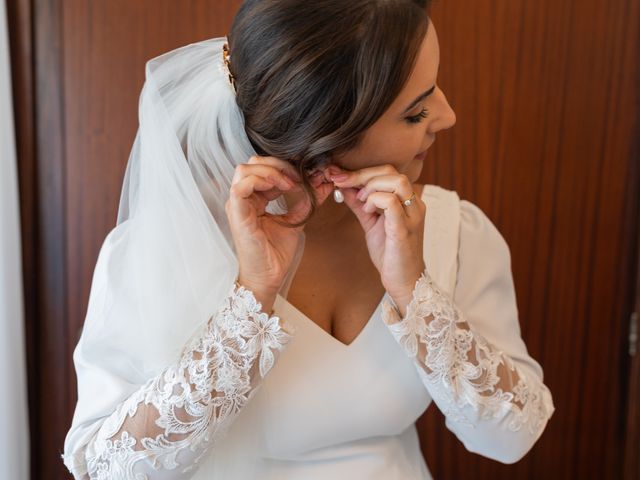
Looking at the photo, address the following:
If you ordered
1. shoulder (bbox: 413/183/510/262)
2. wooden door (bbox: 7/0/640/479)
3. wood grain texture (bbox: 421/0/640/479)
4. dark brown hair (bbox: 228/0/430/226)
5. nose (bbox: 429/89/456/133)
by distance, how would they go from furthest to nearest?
wood grain texture (bbox: 421/0/640/479)
wooden door (bbox: 7/0/640/479)
shoulder (bbox: 413/183/510/262)
nose (bbox: 429/89/456/133)
dark brown hair (bbox: 228/0/430/226)

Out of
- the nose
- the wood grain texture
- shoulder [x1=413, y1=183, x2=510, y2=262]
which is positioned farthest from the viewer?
the wood grain texture

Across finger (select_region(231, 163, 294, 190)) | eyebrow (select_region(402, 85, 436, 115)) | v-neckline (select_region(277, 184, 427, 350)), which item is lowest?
v-neckline (select_region(277, 184, 427, 350))

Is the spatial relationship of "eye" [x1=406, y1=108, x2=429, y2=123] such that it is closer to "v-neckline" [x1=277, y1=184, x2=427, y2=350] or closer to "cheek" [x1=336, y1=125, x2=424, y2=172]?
"cheek" [x1=336, y1=125, x2=424, y2=172]

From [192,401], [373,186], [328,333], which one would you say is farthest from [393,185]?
[192,401]

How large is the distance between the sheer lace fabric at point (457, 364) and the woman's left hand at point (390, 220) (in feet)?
0.08

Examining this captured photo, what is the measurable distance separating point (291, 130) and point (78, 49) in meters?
0.67

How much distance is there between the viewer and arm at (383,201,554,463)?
930 mm

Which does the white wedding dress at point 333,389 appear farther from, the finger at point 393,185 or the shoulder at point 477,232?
the finger at point 393,185

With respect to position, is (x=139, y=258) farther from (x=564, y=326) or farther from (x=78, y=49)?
(x=564, y=326)

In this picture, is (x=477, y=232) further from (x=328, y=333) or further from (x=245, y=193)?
(x=245, y=193)

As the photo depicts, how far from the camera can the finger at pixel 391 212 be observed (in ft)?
2.92

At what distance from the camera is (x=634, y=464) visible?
5.40ft

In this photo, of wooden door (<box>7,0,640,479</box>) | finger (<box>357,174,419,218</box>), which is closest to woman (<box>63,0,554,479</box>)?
finger (<box>357,174,419,218</box>)

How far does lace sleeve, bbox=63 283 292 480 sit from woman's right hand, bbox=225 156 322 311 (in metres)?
0.03
